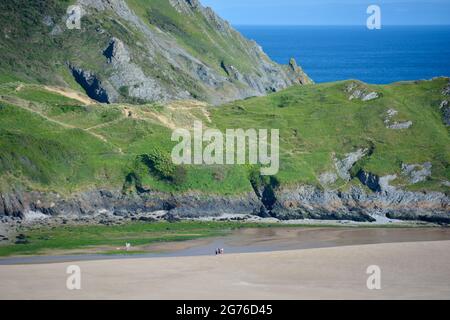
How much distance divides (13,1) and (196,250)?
10008cm

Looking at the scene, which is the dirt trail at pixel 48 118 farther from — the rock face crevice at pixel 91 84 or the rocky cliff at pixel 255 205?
the rock face crevice at pixel 91 84

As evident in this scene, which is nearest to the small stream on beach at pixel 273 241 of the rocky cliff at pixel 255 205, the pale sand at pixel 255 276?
the pale sand at pixel 255 276

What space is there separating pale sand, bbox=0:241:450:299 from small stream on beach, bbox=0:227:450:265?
18.1 feet

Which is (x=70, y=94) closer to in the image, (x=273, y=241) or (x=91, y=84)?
(x=91, y=84)

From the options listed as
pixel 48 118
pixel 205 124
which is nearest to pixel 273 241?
pixel 205 124

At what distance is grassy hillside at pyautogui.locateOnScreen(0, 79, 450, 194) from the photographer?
121m

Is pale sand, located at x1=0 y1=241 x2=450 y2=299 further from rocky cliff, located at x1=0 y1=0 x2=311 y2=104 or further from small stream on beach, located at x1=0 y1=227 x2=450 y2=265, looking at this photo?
rocky cliff, located at x1=0 y1=0 x2=311 y2=104

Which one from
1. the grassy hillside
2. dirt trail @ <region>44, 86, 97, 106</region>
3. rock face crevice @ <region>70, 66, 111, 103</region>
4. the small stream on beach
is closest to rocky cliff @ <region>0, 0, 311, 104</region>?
rock face crevice @ <region>70, 66, 111, 103</region>

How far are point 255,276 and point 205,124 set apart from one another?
53.6 m

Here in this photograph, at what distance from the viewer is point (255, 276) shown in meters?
86.0

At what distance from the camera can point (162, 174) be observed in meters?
122
